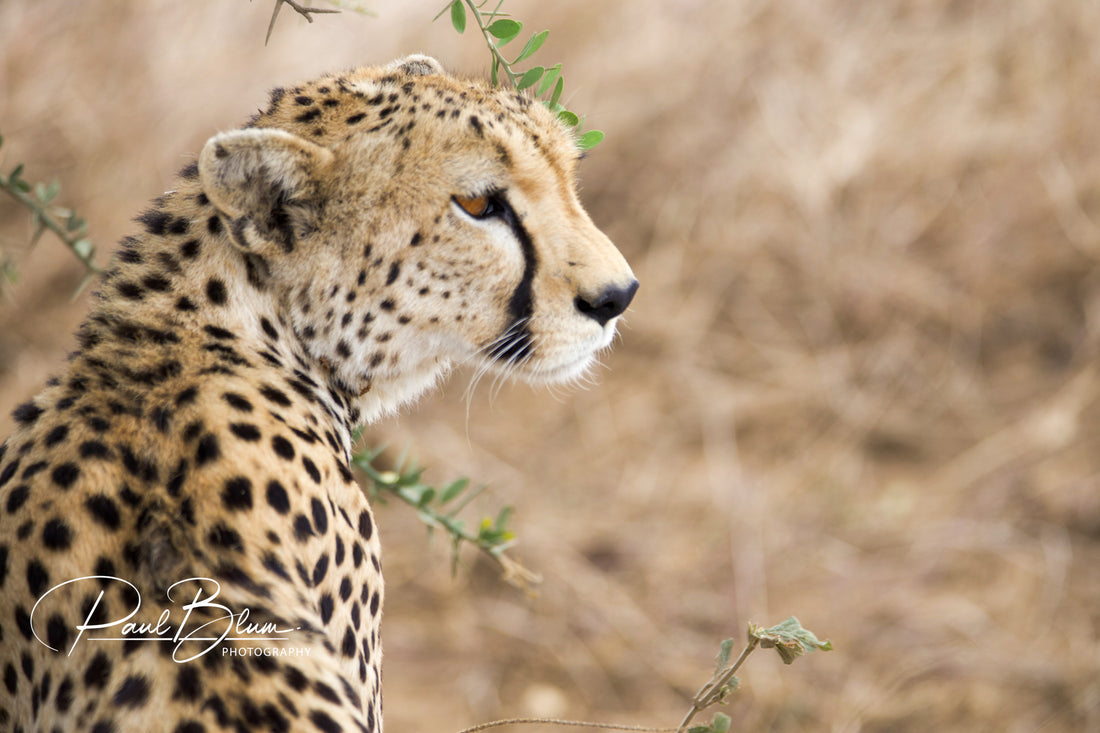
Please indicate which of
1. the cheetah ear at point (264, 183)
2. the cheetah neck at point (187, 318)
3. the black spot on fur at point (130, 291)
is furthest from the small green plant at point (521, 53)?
the black spot on fur at point (130, 291)

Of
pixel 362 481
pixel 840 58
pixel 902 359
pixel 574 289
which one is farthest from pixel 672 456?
pixel 574 289

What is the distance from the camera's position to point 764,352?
16.6 ft

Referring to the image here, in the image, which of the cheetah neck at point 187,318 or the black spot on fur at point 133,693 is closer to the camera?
the black spot on fur at point 133,693

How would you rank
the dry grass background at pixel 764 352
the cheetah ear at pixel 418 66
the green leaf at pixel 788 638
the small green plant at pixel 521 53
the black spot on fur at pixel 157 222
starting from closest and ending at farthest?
the green leaf at pixel 788 638
the small green plant at pixel 521 53
the black spot on fur at pixel 157 222
the cheetah ear at pixel 418 66
the dry grass background at pixel 764 352

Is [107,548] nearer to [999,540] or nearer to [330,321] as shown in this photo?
[330,321]

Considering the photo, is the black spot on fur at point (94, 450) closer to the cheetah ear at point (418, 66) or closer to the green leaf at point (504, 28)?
the green leaf at point (504, 28)

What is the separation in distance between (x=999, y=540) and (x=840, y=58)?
2527 mm

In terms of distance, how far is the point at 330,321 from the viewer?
1570 mm

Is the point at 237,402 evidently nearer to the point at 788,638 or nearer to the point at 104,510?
the point at 104,510

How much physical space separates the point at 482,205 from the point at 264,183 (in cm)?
32

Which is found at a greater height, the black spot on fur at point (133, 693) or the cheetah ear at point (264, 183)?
the cheetah ear at point (264, 183)

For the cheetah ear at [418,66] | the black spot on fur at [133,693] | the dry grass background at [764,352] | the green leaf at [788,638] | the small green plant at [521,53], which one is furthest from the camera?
the dry grass background at [764,352]

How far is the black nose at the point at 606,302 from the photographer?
1607 millimetres

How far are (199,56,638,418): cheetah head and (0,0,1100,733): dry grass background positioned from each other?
1624 mm
